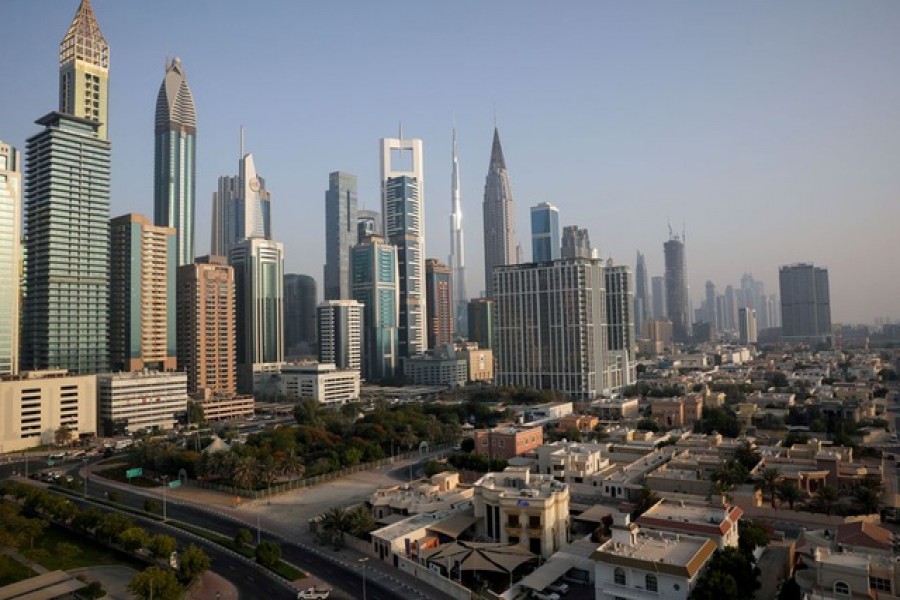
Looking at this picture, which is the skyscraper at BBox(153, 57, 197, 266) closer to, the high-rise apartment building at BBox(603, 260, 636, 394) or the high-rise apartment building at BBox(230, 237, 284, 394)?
the high-rise apartment building at BBox(230, 237, 284, 394)

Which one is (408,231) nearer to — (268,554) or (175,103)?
(175,103)

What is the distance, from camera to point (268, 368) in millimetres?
133500

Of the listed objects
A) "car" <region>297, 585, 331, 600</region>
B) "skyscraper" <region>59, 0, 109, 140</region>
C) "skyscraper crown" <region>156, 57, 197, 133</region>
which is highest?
"skyscraper crown" <region>156, 57, 197, 133</region>

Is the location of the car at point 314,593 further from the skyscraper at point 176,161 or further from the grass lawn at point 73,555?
the skyscraper at point 176,161

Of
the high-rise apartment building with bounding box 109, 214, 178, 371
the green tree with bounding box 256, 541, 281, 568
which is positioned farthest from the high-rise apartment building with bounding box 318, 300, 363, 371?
the green tree with bounding box 256, 541, 281, 568

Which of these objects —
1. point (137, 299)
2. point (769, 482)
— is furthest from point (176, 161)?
point (769, 482)

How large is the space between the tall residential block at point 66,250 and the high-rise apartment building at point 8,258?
4.06 m

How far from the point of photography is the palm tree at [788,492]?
1614 inches

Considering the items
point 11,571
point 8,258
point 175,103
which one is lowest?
point 11,571

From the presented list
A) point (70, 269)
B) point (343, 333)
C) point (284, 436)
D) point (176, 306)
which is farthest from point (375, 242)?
point (284, 436)

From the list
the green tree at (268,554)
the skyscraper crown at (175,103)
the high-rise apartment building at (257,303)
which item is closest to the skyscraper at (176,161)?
the skyscraper crown at (175,103)

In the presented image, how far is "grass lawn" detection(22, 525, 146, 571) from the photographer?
34875 mm

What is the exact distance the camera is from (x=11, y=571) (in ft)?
106

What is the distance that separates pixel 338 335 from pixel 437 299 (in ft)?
179
